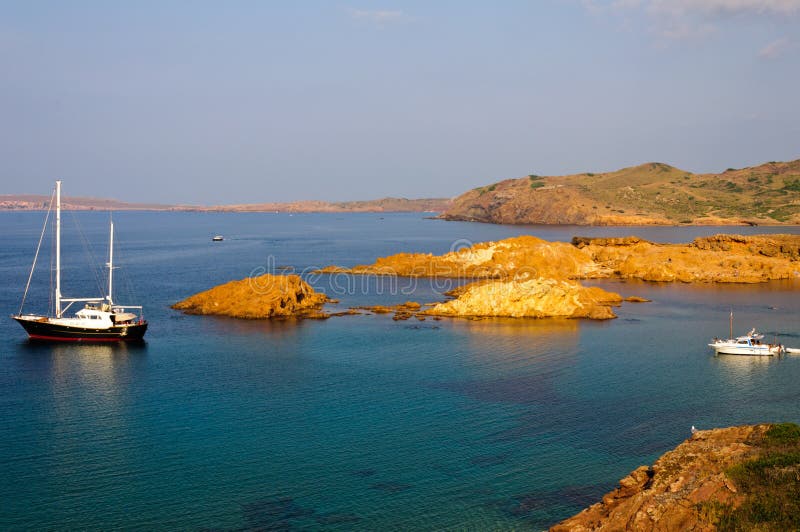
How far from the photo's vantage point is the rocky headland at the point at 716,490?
59.1 feet

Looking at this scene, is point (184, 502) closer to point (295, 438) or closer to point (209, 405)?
point (295, 438)

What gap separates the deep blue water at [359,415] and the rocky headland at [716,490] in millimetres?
3340

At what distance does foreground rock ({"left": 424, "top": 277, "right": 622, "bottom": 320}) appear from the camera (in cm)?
6309

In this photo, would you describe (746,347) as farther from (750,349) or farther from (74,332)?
(74,332)

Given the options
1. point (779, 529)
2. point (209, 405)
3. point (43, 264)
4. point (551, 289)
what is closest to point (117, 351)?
point (209, 405)

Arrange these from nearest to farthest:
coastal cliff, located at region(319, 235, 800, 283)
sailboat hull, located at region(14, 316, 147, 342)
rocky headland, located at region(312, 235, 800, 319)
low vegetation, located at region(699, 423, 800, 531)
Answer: low vegetation, located at region(699, 423, 800, 531) < sailboat hull, located at region(14, 316, 147, 342) < rocky headland, located at region(312, 235, 800, 319) < coastal cliff, located at region(319, 235, 800, 283)

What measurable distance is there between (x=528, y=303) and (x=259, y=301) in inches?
916

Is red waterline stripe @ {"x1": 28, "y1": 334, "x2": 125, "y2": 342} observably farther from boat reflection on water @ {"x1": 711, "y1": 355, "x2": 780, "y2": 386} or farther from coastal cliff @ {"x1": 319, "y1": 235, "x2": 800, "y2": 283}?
coastal cliff @ {"x1": 319, "y1": 235, "x2": 800, "y2": 283}

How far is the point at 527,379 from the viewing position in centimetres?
4184

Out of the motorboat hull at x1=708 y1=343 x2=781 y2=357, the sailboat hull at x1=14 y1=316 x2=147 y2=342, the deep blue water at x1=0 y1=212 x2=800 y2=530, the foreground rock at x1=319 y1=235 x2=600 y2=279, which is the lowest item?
the deep blue water at x1=0 y1=212 x2=800 y2=530

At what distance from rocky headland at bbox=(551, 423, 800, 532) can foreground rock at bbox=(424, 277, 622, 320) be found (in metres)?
39.9

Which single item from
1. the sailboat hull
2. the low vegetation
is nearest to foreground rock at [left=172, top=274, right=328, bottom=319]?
the sailboat hull

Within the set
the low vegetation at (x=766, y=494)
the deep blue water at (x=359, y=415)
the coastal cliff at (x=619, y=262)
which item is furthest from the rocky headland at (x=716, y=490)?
the coastal cliff at (x=619, y=262)

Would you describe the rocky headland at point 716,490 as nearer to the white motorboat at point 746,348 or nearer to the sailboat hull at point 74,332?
the white motorboat at point 746,348
